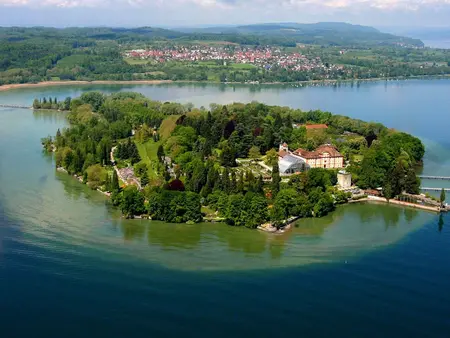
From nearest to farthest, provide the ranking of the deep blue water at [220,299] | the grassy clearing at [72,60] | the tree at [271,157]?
the deep blue water at [220,299]
the tree at [271,157]
the grassy clearing at [72,60]

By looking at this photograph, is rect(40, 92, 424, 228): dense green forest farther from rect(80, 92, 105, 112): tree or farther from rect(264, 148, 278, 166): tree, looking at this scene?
rect(80, 92, 105, 112): tree

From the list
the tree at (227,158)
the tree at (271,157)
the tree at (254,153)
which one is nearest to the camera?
the tree at (227,158)

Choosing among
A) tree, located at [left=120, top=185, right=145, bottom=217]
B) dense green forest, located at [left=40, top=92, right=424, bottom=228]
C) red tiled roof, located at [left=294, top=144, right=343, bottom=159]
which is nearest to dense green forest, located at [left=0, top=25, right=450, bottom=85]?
dense green forest, located at [left=40, top=92, right=424, bottom=228]

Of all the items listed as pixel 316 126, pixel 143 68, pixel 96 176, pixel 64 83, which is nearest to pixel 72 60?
pixel 143 68

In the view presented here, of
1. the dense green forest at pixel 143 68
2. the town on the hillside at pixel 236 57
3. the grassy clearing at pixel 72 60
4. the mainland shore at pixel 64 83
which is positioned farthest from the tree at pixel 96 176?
the town on the hillside at pixel 236 57

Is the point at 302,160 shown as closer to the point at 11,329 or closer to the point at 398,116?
the point at 11,329

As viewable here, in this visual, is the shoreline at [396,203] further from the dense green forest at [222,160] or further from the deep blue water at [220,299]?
the deep blue water at [220,299]
